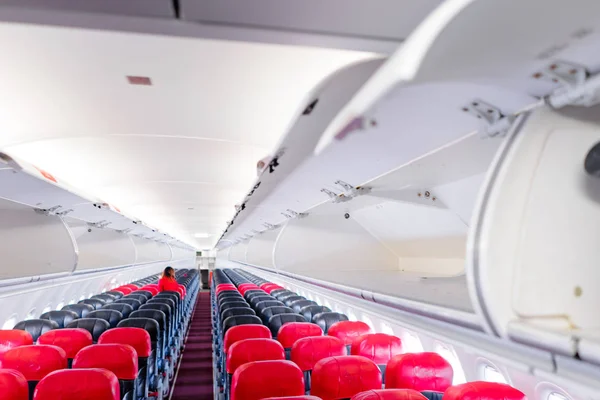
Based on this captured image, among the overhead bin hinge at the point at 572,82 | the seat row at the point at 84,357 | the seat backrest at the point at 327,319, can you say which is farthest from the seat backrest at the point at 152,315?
the overhead bin hinge at the point at 572,82

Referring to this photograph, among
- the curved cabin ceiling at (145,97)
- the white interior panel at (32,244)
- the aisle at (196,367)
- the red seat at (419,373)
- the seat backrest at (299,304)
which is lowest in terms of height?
the aisle at (196,367)

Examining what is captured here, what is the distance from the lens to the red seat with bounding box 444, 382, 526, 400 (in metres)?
2.70

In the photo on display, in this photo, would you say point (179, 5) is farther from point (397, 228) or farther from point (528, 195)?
point (397, 228)

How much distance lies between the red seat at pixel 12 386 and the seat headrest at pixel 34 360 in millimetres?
818

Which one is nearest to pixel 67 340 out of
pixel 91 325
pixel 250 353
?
pixel 91 325

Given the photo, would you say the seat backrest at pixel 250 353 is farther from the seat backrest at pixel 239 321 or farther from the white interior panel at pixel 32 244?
the white interior panel at pixel 32 244

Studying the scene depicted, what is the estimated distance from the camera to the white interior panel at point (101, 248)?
14.7m

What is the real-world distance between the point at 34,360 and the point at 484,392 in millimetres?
3380

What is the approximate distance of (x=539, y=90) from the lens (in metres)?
1.72

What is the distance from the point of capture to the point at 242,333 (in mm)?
5035

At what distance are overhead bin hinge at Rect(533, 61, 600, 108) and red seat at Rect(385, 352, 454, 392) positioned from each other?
7.75 ft

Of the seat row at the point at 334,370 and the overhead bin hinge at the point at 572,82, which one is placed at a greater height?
the overhead bin hinge at the point at 572,82

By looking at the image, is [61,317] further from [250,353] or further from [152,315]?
[250,353]

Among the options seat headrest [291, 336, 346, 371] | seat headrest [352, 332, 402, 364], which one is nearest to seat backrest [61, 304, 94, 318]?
seat headrest [291, 336, 346, 371]
